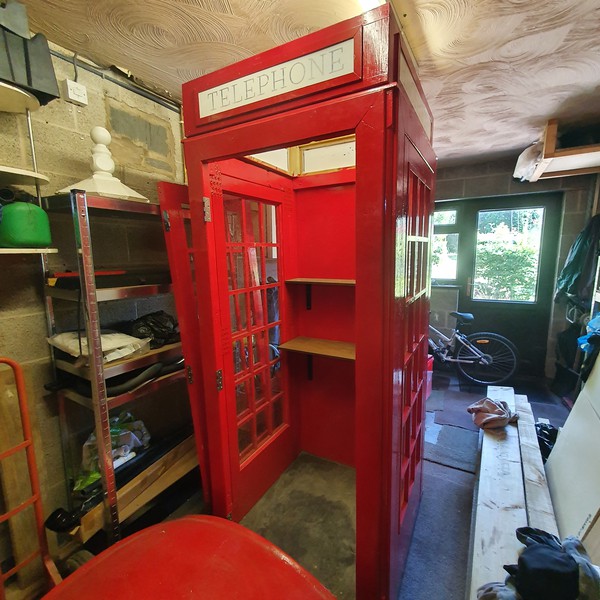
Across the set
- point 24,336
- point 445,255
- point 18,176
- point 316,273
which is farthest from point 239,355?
point 445,255

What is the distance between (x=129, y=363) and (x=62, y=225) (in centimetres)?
76

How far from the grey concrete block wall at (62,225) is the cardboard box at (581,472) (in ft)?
7.91

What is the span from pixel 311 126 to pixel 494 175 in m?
3.23

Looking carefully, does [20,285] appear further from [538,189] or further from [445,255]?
[538,189]

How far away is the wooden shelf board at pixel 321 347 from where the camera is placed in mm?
1877

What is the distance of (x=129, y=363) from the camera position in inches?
55.7

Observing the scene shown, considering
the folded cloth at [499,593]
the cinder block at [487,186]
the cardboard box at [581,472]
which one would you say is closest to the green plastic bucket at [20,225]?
the folded cloth at [499,593]

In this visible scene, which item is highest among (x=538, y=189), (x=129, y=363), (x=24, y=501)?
(x=538, y=189)

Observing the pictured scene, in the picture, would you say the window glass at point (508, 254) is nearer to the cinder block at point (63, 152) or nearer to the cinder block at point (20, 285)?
the cinder block at point (63, 152)

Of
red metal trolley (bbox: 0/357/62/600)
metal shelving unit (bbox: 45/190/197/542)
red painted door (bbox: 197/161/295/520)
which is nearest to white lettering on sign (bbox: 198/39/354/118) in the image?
red painted door (bbox: 197/161/295/520)

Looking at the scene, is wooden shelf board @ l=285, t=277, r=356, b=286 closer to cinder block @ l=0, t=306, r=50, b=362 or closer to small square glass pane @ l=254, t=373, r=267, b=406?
small square glass pane @ l=254, t=373, r=267, b=406

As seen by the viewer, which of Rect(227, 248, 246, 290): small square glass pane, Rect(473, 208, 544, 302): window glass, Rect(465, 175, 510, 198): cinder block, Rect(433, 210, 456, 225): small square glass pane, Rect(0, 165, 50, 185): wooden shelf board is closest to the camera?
Rect(0, 165, 50, 185): wooden shelf board

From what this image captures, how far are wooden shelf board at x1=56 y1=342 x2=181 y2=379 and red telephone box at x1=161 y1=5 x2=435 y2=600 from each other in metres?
0.14

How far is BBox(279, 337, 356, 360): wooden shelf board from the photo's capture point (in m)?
1.88
